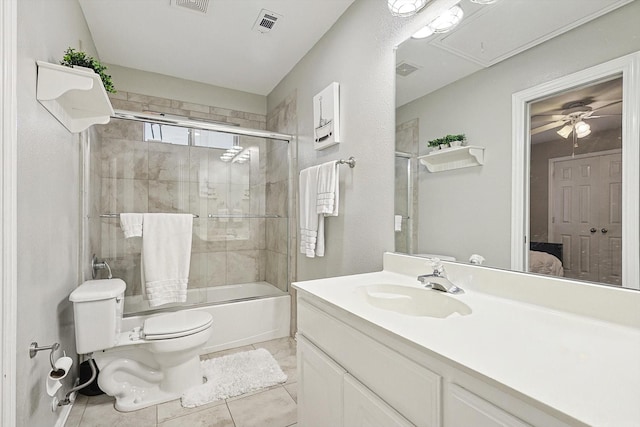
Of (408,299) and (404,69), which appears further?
(404,69)

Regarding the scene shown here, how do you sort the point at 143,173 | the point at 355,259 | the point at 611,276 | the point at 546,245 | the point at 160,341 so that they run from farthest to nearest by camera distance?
the point at 143,173, the point at 355,259, the point at 160,341, the point at 546,245, the point at 611,276

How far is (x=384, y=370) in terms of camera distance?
833mm

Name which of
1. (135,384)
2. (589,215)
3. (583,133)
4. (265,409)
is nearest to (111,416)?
(135,384)

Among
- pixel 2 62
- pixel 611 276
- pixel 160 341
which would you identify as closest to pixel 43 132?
pixel 2 62

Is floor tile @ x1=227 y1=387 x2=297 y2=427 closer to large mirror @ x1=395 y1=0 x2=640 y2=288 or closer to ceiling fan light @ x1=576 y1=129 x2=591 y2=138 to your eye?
large mirror @ x1=395 y1=0 x2=640 y2=288

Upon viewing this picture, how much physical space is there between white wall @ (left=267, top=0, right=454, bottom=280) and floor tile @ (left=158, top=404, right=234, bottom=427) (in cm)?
102

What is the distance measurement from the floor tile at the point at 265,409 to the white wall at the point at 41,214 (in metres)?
0.84

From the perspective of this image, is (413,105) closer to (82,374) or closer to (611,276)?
(611,276)

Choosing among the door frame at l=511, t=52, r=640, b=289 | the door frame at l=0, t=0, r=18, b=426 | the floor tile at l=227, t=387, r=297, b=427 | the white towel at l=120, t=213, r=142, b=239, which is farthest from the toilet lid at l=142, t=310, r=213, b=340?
the door frame at l=511, t=52, r=640, b=289

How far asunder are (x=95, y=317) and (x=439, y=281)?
68.2 inches

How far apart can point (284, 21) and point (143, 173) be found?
5.39 ft

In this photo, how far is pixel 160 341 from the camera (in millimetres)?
1745

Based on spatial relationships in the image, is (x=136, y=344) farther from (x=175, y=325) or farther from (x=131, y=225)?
(x=131, y=225)

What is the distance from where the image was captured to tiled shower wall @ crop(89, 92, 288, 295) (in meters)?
2.31
